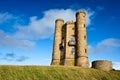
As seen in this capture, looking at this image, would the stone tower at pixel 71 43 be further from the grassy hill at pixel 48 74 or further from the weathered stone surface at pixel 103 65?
the grassy hill at pixel 48 74

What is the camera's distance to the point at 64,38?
196ft

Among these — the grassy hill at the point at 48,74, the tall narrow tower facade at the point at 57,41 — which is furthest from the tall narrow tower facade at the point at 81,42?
the grassy hill at the point at 48,74

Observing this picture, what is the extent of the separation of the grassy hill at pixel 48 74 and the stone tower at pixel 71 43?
40.0ft

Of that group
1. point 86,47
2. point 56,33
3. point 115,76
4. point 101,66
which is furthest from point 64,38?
point 115,76

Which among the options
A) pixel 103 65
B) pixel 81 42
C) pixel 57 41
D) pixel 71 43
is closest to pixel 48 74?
pixel 103 65

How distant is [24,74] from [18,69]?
7.66 ft

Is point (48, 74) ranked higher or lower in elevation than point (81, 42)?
lower

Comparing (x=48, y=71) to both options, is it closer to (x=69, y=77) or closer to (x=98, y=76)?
(x=69, y=77)

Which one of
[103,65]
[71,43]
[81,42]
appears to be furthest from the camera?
[71,43]

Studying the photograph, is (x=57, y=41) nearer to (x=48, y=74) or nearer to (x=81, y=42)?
(x=81, y=42)

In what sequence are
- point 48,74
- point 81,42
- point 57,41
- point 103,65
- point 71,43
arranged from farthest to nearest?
1. point 57,41
2. point 71,43
3. point 81,42
4. point 103,65
5. point 48,74

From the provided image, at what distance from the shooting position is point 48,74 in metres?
36.2

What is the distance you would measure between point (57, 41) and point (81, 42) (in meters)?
8.62

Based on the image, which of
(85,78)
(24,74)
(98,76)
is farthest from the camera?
(98,76)
